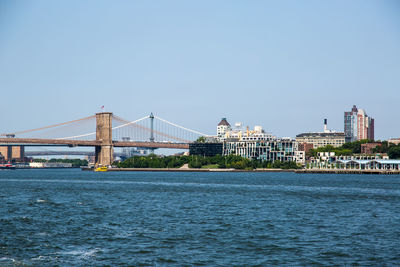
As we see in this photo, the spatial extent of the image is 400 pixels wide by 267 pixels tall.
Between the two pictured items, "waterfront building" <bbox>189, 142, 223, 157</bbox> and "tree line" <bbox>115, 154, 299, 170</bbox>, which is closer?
"tree line" <bbox>115, 154, 299, 170</bbox>

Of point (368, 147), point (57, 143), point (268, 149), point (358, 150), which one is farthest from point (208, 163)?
point (368, 147)

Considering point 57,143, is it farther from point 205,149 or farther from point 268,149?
point 268,149

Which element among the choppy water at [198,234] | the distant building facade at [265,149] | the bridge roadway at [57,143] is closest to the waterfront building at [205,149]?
the distant building facade at [265,149]

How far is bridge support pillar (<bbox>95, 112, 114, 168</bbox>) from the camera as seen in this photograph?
141 m

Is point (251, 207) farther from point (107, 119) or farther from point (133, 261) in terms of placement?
point (107, 119)

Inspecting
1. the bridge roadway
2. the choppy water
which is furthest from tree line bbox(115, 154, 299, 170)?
the choppy water

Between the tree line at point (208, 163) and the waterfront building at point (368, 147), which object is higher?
the waterfront building at point (368, 147)

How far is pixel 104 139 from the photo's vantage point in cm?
14162

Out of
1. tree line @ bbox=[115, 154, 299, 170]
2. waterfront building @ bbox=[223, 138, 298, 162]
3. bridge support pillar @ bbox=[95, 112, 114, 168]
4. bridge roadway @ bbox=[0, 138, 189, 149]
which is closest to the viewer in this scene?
bridge roadway @ bbox=[0, 138, 189, 149]

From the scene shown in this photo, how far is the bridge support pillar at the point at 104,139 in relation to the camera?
14100 centimetres

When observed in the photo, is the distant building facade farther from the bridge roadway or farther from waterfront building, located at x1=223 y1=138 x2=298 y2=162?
the bridge roadway

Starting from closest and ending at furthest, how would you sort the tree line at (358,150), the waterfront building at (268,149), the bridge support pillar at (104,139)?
the bridge support pillar at (104,139) < the tree line at (358,150) < the waterfront building at (268,149)

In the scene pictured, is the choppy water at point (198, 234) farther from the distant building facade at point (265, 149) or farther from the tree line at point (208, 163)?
the distant building facade at point (265, 149)

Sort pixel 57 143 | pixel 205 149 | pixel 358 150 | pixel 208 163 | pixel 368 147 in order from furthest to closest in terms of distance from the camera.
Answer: pixel 358 150 → pixel 205 149 → pixel 368 147 → pixel 208 163 → pixel 57 143
